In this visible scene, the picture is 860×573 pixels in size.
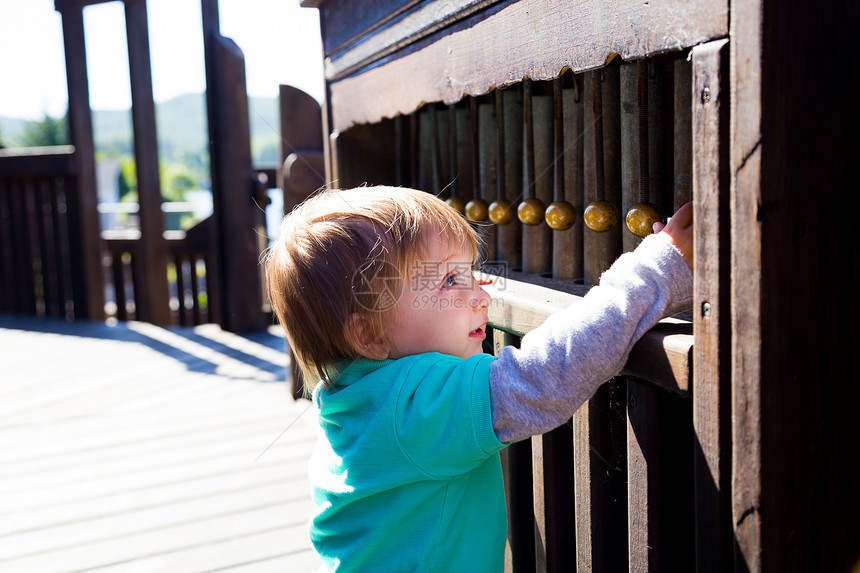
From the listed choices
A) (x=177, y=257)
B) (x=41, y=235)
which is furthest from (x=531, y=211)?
(x=41, y=235)

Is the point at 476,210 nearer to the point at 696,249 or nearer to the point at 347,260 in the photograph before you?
the point at 347,260

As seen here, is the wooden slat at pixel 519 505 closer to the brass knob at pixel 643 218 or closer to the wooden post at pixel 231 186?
the brass knob at pixel 643 218

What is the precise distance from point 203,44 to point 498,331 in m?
3.78

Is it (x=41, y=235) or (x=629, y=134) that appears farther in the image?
(x=41, y=235)

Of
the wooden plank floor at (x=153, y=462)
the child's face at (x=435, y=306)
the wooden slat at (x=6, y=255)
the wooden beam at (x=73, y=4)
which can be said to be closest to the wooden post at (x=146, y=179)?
the wooden beam at (x=73, y=4)

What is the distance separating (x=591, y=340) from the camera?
0.94 meters

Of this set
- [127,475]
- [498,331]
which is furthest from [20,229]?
[498,331]

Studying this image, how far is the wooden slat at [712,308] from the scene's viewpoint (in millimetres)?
820

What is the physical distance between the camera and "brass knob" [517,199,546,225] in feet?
4.78

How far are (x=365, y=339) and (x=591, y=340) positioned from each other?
0.36 metres

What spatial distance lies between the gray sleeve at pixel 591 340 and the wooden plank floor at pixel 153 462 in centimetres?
118

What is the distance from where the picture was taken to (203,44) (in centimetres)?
461
